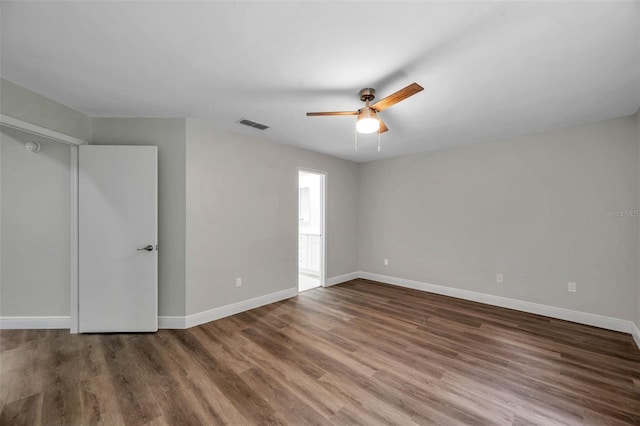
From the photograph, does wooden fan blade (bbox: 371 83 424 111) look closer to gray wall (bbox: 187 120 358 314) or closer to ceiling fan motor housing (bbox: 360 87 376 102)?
ceiling fan motor housing (bbox: 360 87 376 102)

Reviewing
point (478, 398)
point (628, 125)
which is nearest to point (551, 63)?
point (628, 125)

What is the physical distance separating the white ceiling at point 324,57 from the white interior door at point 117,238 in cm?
60

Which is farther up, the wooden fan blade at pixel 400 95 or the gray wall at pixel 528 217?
the wooden fan blade at pixel 400 95

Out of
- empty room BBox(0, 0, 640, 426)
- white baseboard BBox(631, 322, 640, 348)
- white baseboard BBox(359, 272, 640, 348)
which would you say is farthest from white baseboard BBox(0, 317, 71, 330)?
white baseboard BBox(631, 322, 640, 348)

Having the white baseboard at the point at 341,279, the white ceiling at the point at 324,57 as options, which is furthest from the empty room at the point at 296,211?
the white baseboard at the point at 341,279

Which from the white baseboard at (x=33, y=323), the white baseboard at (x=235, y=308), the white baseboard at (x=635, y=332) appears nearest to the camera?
the white baseboard at (x=635, y=332)

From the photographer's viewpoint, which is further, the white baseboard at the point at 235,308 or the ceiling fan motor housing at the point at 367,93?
the white baseboard at the point at 235,308

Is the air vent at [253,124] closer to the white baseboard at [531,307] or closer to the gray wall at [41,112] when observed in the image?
the gray wall at [41,112]

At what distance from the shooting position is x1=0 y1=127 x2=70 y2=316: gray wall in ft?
9.30

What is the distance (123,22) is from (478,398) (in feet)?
11.3

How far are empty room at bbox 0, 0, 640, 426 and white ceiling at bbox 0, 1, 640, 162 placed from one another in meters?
0.02

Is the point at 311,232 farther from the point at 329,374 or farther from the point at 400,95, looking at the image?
the point at 400,95

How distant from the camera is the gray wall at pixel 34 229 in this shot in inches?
112

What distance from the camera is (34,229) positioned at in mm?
2895
